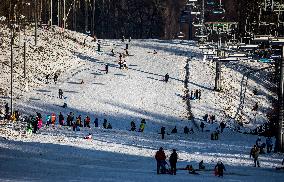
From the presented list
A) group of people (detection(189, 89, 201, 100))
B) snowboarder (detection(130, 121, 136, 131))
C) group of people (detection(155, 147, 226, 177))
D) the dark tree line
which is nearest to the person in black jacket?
group of people (detection(155, 147, 226, 177))

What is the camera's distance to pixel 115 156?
110 ft

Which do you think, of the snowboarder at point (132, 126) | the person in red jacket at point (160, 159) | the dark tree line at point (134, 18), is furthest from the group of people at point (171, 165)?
the dark tree line at point (134, 18)

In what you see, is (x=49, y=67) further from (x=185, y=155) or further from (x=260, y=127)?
(x=185, y=155)

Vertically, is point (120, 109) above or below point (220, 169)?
above

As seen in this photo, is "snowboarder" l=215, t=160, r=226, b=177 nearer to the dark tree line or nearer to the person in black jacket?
the person in black jacket

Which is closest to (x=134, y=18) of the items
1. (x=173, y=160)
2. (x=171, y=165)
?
(x=171, y=165)

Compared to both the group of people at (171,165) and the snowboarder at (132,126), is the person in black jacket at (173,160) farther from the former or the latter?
the snowboarder at (132,126)

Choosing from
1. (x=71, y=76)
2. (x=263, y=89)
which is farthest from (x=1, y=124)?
(x=263, y=89)

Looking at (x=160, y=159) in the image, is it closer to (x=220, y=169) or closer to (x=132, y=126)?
(x=220, y=169)

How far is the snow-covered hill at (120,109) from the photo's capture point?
2928cm

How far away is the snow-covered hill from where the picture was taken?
2928 centimetres

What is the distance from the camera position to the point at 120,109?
181 ft

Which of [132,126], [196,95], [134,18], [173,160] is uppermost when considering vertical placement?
[134,18]

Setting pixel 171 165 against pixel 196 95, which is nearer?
pixel 171 165
